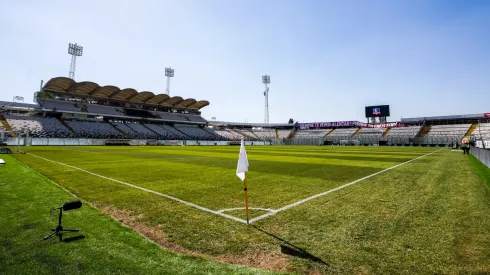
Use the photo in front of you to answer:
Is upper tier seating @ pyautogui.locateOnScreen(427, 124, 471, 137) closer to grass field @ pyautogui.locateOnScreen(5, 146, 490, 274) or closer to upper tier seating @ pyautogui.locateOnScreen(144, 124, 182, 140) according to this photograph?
grass field @ pyautogui.locateOnScreen(5, 146, 490, 274)

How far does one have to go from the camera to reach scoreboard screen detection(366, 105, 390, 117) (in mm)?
89938

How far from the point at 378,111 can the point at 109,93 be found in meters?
91.2

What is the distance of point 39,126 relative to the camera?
200ft

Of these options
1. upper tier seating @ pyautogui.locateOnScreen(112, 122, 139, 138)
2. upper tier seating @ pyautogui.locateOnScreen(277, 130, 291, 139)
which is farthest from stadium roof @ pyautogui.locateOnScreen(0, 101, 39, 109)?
upper tier seating @ pyautogui.locateOnScreen(277, 130, 291, 139)

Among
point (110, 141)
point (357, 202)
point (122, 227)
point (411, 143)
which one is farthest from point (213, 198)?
point (411, 143)

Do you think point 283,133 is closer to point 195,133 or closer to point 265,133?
point 265,133

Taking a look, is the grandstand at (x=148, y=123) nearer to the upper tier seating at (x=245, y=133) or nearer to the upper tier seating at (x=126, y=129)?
the upper tier seating at (x=126, y=129)

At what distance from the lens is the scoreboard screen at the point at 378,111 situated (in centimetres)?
8994

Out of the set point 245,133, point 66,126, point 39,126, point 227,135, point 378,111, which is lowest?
point 227,135

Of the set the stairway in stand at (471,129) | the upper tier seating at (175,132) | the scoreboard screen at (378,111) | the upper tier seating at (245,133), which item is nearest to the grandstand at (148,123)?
the stairway in stand at (471,129)

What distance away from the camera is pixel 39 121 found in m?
63.7

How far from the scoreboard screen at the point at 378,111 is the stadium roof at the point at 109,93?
6561cm

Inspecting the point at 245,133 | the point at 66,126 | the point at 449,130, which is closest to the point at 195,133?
the point at 245,133

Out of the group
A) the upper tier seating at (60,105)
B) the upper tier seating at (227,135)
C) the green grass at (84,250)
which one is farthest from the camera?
the upper tier seating at (227,135)
